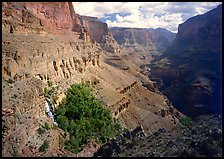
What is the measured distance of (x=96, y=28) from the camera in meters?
144

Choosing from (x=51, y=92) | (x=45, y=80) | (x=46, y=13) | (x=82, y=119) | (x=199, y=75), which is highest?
(x=46, y=13)

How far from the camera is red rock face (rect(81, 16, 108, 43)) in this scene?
142m

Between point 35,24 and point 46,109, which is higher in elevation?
point 35,24

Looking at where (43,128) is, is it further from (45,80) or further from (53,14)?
(53,14)

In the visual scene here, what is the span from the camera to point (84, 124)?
149 ft

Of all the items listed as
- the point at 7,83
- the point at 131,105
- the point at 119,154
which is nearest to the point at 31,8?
the point at 131,105

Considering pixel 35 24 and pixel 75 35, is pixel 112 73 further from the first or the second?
pixel 35 24

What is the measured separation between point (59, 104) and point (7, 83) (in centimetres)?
988

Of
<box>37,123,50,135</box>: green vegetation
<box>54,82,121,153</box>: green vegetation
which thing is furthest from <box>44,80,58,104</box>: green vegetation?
<box>37,123,50,135</box>: green vegetation

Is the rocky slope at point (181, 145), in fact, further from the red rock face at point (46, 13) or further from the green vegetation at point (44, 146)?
the red rock face at point (46, 13)

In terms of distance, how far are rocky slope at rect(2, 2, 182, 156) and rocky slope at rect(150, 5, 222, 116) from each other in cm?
1242

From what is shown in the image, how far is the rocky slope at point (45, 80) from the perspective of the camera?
3291cm

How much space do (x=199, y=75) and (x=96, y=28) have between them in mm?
57294

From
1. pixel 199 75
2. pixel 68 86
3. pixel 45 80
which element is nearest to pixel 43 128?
pixel 45 80
